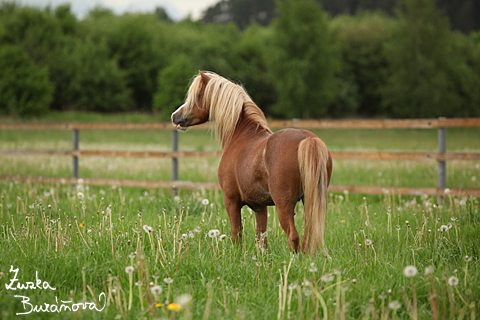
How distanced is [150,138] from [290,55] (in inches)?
593

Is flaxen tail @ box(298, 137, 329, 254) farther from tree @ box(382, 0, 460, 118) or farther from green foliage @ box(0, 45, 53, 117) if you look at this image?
tree @ box(382, 0, 460, 118)

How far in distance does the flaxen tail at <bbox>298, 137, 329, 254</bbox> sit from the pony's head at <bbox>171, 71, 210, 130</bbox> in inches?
46.2

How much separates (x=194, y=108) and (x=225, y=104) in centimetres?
32

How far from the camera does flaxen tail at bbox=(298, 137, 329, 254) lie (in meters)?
2.87

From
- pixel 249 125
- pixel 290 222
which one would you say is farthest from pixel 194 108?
pixel 290 222

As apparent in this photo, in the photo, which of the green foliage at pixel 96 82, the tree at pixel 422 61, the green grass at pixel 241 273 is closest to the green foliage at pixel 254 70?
the green foliage at pixel 96 82

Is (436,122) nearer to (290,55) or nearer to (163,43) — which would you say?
(290,55)

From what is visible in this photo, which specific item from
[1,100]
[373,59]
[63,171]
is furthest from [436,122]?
[373,59]

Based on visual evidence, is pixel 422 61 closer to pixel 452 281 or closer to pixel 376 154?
pixel 376 154

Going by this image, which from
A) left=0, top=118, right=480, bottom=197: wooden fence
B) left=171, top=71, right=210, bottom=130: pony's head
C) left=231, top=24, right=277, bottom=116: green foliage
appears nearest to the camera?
left=171, top=71, right=210, bottom=130: pony's head

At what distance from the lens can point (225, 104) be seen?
360 centimetres

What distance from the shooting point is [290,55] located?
32344 millimetres

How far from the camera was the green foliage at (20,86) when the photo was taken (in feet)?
82.5

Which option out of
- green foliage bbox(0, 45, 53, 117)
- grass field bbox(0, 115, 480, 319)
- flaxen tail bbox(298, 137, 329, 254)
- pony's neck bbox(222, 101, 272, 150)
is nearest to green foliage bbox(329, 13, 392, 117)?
green foliage bbox(0, 45, 53, 117)
